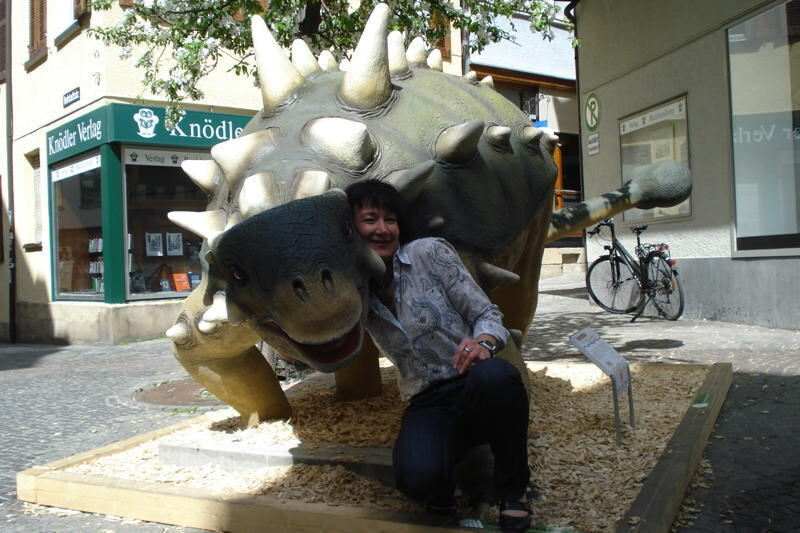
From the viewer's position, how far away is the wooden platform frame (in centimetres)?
241

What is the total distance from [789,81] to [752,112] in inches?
18.0

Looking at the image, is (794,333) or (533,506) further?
(794,333)

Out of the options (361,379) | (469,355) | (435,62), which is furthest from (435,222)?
(361,379)

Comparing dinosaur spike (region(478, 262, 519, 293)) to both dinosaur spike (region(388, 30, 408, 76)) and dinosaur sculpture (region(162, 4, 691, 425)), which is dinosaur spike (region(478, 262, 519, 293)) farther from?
dinosaur spike (region(388, 30, 408, 76))

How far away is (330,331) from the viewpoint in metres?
1.87

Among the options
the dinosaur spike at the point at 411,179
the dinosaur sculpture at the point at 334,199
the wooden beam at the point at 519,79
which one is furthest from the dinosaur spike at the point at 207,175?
the wooden beam at the point at 519,79

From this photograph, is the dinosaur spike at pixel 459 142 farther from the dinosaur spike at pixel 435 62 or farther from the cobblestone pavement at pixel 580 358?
the cobblestone pavement at pixel 580 358

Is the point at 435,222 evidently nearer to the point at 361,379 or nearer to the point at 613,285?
the point at 361,379

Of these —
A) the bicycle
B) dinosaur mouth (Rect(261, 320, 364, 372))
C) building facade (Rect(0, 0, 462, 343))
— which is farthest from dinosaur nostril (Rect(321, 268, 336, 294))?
building facade (Rect(0, 0, 462, 343))

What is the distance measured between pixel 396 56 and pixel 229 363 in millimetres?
1595

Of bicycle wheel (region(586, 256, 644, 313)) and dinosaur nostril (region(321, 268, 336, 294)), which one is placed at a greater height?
dinosaur nostril (region(321, 268, 336, 294))

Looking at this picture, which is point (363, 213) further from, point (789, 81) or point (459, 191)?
point (789, 81)

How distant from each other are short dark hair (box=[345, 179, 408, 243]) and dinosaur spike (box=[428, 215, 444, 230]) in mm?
230

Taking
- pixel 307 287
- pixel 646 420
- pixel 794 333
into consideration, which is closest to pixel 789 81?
pixel 794 333
